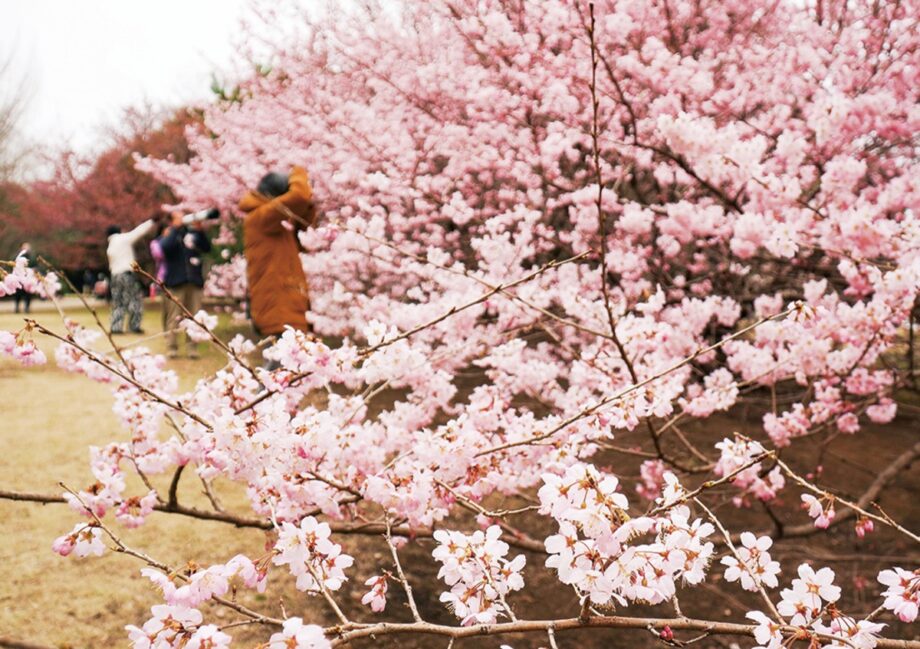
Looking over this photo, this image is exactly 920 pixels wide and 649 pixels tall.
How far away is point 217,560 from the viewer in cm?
359

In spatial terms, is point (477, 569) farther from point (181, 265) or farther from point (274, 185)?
point (181, 265)

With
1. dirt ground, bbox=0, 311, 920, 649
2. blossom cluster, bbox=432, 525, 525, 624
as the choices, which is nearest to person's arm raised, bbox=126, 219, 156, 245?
dirt ground, bbox=0, 311, 920, 649

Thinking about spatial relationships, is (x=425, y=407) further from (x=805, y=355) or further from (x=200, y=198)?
(x=200, y=198)

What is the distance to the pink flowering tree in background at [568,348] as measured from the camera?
128 centimetres

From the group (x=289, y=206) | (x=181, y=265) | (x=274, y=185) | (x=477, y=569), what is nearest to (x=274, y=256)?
(x=289, y=206)

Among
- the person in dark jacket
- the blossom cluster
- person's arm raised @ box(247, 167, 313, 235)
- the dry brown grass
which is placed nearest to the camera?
the blossom cluster

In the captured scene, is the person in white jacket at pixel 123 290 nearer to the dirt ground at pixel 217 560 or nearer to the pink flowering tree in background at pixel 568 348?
the pink flowering tree in background at pixel 568 348

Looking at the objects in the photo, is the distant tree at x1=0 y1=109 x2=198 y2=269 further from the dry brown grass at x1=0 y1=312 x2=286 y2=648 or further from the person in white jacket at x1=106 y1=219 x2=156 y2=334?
the dry brown grass at x1=0 y1=312 x2=286 y2=648

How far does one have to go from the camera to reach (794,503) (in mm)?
4664

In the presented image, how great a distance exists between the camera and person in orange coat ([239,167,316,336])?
5.20 m

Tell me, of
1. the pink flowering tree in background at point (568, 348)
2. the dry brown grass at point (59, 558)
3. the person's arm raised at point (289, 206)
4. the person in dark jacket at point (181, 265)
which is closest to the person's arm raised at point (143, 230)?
the person in dark jacket at point (181, 265)

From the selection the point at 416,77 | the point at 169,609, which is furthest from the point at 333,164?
the point at 169,609

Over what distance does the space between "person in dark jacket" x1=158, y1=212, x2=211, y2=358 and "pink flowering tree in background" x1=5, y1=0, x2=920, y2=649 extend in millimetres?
1442

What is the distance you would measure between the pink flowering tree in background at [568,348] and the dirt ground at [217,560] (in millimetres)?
74
